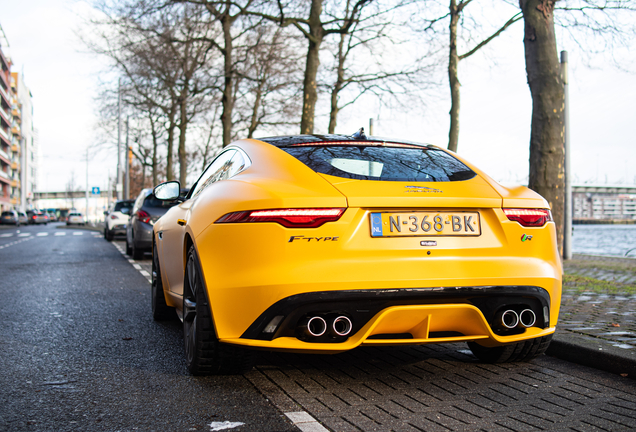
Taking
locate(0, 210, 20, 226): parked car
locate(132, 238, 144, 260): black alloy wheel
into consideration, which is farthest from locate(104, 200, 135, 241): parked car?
locate(0, 210, 20, 226): parked car

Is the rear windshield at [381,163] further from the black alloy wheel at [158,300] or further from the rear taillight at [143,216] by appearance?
the rear taillight at [143,216]

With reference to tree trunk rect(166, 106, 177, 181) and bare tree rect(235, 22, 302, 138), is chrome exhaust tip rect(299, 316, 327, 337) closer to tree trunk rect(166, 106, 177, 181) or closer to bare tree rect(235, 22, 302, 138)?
bare tree rect(235, 22, 302, 138)

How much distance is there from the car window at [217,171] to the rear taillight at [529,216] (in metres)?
1.81

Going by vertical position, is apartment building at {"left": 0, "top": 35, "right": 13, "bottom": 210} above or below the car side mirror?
above

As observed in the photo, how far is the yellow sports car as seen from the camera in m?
3.31

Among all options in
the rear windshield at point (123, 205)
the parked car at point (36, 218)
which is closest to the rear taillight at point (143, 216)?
the rear windshield at point (123, 205)

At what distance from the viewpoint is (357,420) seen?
3.16m

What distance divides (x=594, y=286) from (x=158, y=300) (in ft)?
18.3

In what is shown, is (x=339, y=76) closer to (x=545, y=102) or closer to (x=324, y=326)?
(x=545, y=102)

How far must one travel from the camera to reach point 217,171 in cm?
473

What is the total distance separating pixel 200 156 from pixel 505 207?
45.0 m

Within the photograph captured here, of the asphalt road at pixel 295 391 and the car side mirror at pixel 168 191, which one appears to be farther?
the car side mirror at pixel 168 191

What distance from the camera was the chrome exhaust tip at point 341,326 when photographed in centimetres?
334

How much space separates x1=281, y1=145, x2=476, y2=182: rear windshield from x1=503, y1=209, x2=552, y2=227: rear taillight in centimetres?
36
